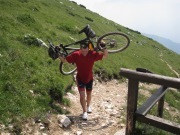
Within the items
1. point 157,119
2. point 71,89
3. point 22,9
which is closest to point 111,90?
point 71,89

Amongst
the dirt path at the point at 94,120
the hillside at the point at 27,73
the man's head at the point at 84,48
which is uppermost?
the man's head at the point at 84,48

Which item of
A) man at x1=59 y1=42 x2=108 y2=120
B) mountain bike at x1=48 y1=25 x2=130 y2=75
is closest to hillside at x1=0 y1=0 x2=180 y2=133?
mountain bike at x1=48 y1=25 x2=130 y2=75

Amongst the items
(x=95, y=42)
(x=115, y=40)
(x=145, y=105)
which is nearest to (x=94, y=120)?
(x=95, y=42)

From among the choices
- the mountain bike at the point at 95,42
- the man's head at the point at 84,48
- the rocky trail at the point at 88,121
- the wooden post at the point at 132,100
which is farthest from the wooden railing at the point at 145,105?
the mountain bike at the point at 95,42

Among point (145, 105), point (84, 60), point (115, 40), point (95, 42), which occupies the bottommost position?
point (145, 105)

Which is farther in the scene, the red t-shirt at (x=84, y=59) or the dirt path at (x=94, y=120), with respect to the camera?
the red t-shirt at (x=84, y=59)

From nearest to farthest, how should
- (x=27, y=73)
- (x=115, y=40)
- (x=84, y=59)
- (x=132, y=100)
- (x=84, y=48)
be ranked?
(x=132, y=100)
(x=84, y=48)
(x=84, y=59)
(x=27, y=73)
(x=115, y=40)

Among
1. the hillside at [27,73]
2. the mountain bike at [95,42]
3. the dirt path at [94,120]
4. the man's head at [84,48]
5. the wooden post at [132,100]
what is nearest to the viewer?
the wooden post at [132,100]

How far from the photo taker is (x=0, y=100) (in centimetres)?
982

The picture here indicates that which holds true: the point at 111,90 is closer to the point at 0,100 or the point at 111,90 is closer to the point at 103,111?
the point at 103,111

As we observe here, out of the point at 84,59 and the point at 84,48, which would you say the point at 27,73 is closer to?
the point at 84,59

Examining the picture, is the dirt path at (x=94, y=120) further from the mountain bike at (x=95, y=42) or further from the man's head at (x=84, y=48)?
the man's head at (x=84, y=48)

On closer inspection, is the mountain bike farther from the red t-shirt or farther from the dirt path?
the dirt path

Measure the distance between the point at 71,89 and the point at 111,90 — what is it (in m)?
3.27
